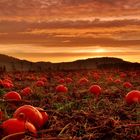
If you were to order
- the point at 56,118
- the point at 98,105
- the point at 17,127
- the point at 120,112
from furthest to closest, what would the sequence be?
the point at 98,105, the point at 120,112, the point at 56,118, the point at 17,127

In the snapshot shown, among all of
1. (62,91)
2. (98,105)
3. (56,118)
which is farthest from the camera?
(62,91)

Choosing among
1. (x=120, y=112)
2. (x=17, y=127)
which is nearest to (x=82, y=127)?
(x=17, y=127)

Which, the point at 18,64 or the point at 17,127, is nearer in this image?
the point at 17,127

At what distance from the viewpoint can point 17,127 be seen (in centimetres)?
525

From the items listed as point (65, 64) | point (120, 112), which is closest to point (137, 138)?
point (120, 112)

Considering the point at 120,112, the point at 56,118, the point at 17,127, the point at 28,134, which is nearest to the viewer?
the point at 28,134

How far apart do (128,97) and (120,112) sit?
1931 millimetres

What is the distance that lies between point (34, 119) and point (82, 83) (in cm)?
1227

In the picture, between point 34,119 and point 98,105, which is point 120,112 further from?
point 34,119

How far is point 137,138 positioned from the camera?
5.38 m

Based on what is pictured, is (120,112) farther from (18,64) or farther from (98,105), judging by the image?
(18,64)

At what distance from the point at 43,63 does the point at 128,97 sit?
73.0 metres

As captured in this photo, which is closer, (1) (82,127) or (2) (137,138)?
(2) (137,138)

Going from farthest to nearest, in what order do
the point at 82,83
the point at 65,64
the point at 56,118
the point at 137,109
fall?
the point at 65,64 < the point at 82,83 < the point at 137,109 < the point at 56,118
